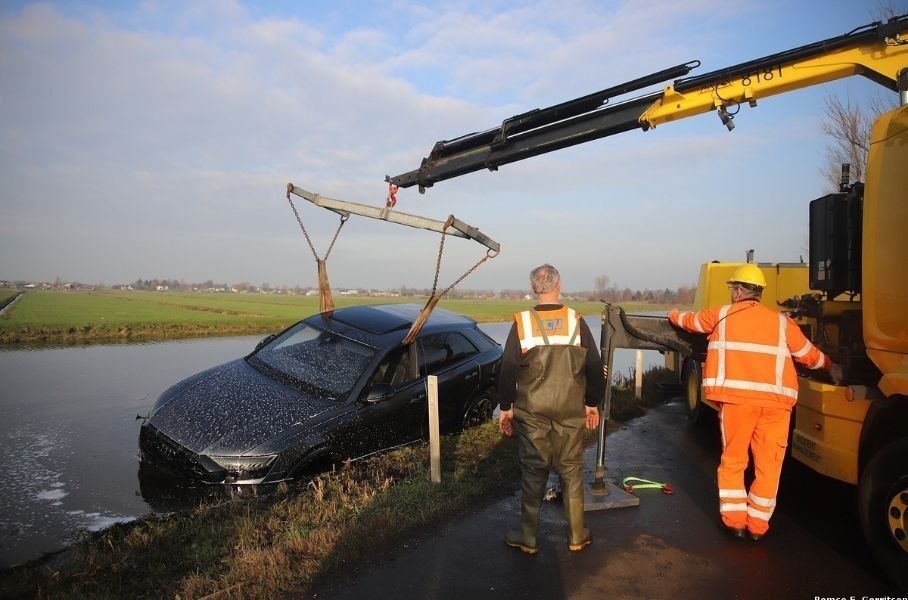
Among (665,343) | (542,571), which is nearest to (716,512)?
(665,343)

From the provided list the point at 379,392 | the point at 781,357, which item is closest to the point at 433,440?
the point at 379,392

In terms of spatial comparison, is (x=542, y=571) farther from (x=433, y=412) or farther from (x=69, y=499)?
(x=69, y=499)

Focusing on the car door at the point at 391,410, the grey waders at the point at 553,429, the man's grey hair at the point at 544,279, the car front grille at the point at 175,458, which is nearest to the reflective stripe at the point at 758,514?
the grey waders at the point at 553,429

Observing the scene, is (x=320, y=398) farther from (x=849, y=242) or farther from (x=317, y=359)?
(x=849, y=242)

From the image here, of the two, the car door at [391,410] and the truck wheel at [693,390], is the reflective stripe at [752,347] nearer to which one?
the car door at [391,410]

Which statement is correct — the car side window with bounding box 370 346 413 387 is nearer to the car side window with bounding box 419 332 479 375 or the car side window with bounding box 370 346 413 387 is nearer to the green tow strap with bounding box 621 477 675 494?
the car side window with bounding box 419 332 479 375

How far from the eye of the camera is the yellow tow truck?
3.37m

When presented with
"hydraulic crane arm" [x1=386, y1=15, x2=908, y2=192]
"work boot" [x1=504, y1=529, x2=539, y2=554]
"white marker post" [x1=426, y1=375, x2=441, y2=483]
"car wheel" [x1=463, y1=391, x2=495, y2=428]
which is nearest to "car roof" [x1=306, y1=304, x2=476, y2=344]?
"car wheel" [x1=463, y1=391, x2=495, y2=428]

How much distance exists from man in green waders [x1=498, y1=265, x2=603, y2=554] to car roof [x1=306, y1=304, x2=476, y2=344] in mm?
2964

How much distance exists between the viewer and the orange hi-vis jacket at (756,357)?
12.4 feet

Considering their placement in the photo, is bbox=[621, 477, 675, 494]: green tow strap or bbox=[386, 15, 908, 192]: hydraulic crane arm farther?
bbox=[621, 477, 675, 494]: green tow strap

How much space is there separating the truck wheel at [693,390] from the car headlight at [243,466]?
19.1ft

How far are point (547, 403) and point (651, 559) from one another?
49.2 inches

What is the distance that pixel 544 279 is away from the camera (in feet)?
12.4
